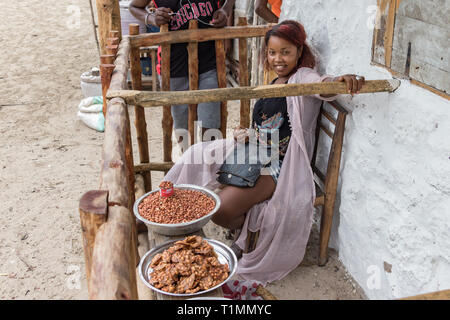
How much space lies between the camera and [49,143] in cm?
557

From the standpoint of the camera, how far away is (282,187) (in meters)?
2.94

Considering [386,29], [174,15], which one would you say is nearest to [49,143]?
[174,15]

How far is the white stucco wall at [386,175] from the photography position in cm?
204

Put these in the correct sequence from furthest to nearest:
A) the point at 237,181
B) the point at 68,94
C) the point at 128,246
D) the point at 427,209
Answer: the point at 68,94
the point at 237,181
the point at 427,209
the point at 128,246

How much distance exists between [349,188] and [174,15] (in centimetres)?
201

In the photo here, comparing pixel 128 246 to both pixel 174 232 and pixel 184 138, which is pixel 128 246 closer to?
pixel 174 232

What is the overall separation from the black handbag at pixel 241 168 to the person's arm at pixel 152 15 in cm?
122

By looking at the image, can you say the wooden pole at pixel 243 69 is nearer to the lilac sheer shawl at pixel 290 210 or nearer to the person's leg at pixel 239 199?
the lilac sheer shawl at pixel 290 210

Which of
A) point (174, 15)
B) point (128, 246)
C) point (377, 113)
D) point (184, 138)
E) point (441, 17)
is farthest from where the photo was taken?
point (184, 138)

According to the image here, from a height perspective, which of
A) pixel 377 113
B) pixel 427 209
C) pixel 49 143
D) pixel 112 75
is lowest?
pixel 49 143

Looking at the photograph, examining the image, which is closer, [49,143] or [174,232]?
[174,232]

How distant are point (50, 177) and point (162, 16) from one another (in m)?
2.19

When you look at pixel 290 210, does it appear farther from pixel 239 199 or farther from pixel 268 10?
pixel 268 10

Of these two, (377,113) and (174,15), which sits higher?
(174,15)
